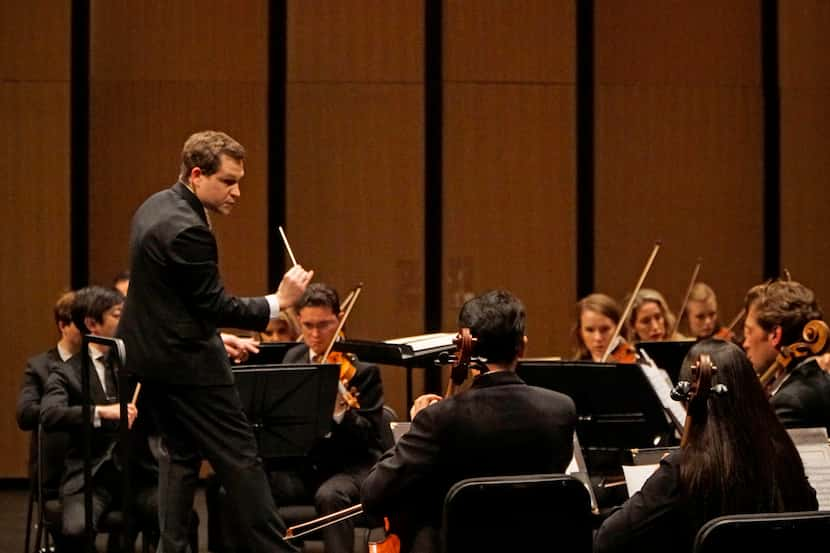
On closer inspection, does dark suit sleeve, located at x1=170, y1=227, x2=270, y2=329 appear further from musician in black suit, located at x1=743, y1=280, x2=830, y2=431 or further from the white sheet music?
musician in black suit, located at x1=743, y1=280, x2=830, y2=431

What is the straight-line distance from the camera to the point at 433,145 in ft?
23.6

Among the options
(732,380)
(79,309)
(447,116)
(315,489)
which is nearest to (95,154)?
(447,116)

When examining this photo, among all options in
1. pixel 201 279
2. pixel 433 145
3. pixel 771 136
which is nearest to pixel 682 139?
pixel 771 136

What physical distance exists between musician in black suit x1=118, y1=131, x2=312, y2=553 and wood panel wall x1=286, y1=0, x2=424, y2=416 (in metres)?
3.42

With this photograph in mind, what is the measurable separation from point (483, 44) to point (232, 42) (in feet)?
4.66

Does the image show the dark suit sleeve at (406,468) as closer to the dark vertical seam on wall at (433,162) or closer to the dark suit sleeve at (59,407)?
the dark suit sleeve at (59,407)

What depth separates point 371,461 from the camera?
467 cm

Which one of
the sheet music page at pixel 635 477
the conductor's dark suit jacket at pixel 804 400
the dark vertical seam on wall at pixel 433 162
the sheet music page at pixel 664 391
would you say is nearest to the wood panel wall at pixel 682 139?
the dark vertical seam on wall at pixel 433 162

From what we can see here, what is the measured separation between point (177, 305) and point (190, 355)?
0.15 metres

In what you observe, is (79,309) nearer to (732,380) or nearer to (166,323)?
(166,323)

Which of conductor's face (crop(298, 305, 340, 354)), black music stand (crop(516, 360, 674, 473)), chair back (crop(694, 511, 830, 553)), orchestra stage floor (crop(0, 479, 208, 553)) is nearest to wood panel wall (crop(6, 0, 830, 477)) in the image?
orchestra stage floor (crop(0, 479, 208, 553))

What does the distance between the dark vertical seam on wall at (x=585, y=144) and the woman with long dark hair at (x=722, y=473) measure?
15.7 ft

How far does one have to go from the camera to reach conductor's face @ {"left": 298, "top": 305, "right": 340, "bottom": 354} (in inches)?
190

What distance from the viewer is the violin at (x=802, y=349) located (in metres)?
3.56
